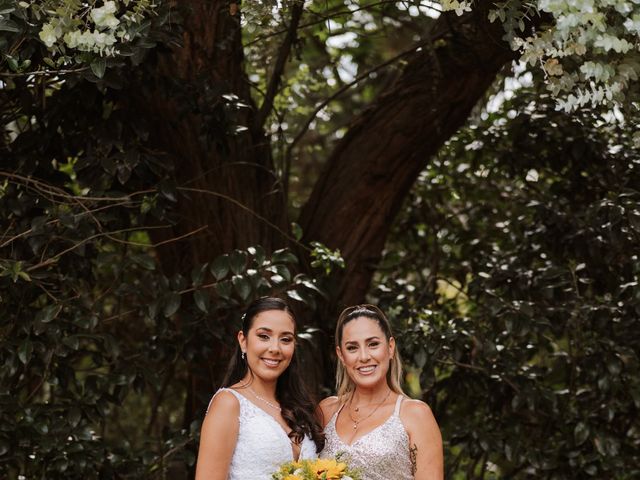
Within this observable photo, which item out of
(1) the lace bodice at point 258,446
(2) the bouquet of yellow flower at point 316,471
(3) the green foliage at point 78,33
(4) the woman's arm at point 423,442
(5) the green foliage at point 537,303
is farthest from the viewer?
(5) the green foliage at point 537,303

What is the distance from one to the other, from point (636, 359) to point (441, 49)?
1826 mm

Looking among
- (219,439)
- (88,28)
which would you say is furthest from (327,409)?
(88,28)

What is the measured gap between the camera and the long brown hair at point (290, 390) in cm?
337

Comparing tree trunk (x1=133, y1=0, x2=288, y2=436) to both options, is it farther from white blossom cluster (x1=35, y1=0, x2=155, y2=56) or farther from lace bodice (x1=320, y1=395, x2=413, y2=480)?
lace bodice (x1=320, y1=395, x2=413, y2=480)

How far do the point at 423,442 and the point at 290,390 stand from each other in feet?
1.88

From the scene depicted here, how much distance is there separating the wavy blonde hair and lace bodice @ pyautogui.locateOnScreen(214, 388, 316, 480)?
256 millimetres

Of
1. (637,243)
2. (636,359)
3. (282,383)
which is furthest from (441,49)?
(282,383)

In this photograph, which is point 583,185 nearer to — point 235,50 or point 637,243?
point 637,243

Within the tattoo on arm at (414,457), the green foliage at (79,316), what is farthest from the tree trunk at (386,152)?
the tattoo on arm at (414,457)

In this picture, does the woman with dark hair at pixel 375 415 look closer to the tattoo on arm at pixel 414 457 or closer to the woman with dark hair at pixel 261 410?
the tattoo on arm at pixel 414 457

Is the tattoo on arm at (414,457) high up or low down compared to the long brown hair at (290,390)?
down

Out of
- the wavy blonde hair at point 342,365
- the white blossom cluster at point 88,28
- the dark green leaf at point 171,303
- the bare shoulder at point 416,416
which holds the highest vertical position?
the white blossom cluster at point 88,28

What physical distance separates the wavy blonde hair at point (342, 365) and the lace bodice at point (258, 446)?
26 centimetres

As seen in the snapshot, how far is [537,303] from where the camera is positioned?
481 cm
